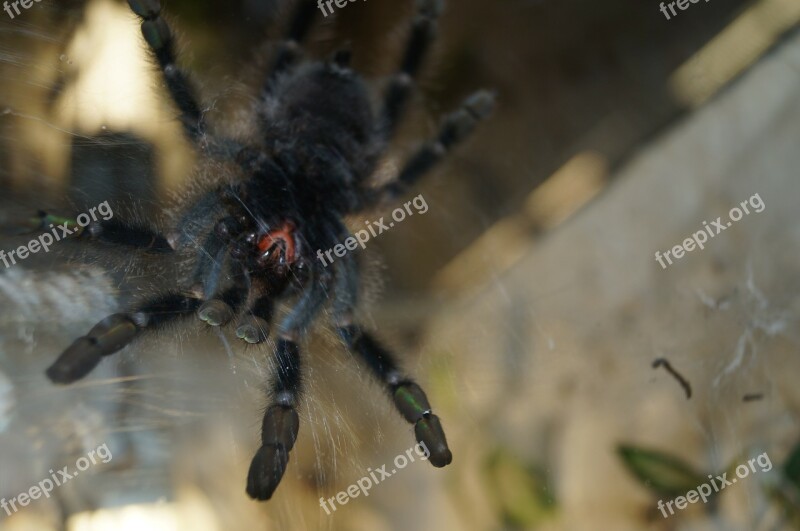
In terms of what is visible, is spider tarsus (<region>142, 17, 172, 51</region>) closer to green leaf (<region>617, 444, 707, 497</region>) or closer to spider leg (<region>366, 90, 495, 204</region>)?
spider leg (<region>366, 90, 495, 204</region>)

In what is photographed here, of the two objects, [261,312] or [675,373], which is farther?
[675,373]

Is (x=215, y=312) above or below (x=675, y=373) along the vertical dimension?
above

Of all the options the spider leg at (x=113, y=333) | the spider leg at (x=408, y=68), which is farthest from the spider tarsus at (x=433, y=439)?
the spider leg at (x=408, y=68)

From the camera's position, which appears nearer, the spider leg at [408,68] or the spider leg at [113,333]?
the spider leg at [113,333]

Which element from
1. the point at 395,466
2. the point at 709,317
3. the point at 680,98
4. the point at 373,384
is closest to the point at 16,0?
the point at 373,384

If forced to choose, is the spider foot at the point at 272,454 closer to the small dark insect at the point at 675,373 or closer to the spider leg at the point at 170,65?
the spider leg at the point at 170,65

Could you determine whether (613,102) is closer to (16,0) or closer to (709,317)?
(709,317)

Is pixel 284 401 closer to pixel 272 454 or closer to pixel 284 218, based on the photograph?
pixel 272 454

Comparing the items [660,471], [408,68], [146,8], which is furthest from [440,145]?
[660,471]
